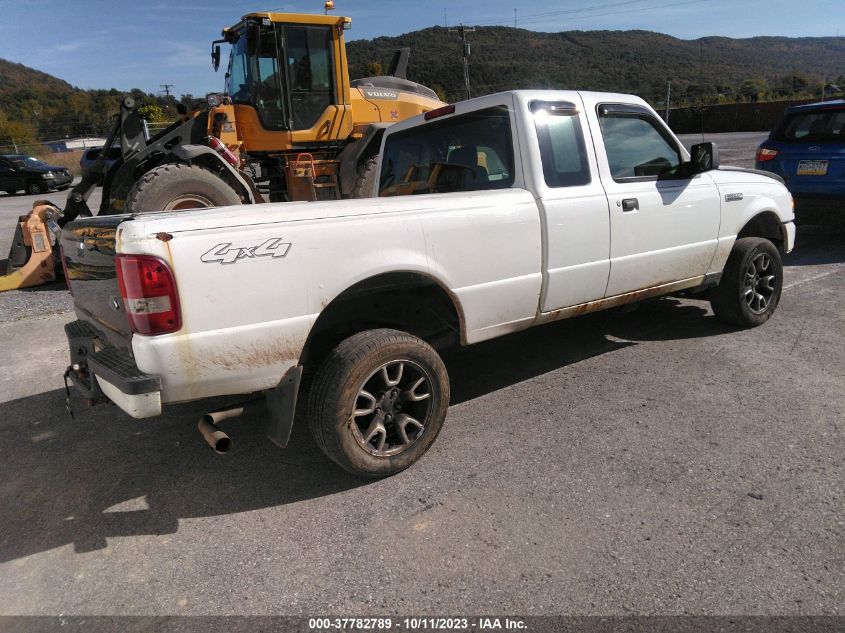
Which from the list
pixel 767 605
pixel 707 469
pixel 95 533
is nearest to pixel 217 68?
pixel 95 533

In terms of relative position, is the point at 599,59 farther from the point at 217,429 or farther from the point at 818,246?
the point at 217,429

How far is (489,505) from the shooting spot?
285 cm

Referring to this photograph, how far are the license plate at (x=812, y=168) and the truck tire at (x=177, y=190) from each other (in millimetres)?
7664

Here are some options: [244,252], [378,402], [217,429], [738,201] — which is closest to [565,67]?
[738,201]

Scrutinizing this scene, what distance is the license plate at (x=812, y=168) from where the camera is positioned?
7840mm

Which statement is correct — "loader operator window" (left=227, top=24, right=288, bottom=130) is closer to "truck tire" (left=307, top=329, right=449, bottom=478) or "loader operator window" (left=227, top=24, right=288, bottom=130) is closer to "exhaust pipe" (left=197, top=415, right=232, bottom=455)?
"truck tire" (left=307, top=329, right=449, bottom=478)

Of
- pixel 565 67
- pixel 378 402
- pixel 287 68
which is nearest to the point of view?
pixel 378 402

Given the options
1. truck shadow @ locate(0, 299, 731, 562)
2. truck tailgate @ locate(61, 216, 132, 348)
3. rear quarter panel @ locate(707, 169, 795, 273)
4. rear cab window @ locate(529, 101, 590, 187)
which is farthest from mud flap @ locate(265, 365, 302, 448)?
rear quarter panel @ locate(707, 169, 795, 273)

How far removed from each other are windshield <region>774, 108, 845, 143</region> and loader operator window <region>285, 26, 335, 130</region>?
6.89 m

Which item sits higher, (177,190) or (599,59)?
(599,59)

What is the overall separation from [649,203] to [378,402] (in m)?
2.46

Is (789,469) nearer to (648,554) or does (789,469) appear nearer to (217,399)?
(648,554)

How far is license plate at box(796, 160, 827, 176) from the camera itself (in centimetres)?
784

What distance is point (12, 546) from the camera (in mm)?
2754
